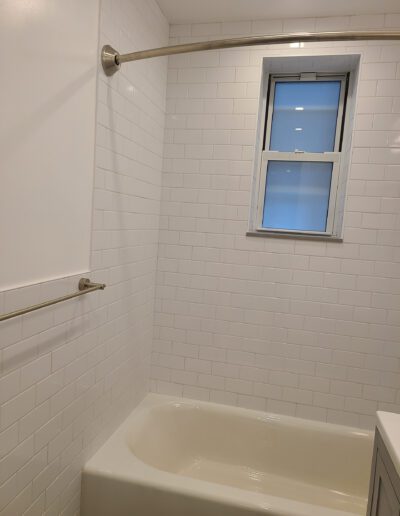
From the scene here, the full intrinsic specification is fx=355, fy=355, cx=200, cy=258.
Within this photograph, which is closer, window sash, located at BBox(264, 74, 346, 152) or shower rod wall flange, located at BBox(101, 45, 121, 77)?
shower rod wall flange, located at BBox(101, 45, 121, 77)

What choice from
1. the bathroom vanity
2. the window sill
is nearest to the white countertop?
the bathroom vanity

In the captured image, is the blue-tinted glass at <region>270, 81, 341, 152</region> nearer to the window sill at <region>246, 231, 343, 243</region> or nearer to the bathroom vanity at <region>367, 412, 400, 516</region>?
the window sill at <region>246, 231, 343, 243</region>

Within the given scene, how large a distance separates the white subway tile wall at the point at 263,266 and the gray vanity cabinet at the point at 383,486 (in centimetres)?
103

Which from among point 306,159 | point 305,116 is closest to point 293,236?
point 306,159

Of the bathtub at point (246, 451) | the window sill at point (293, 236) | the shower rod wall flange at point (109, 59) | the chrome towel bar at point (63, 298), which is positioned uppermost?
the shower rod wall flange at point (109, 59)

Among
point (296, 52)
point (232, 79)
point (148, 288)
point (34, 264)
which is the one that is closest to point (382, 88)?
point (296, 52)

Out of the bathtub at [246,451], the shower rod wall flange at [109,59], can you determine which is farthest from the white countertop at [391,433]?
the shower rod wall flange at [109,59]

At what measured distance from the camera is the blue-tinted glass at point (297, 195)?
236cm

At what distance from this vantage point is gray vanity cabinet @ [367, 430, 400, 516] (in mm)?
1035

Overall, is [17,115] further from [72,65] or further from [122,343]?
[122,343]

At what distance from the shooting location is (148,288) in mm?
2336

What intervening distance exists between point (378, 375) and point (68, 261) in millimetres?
1942

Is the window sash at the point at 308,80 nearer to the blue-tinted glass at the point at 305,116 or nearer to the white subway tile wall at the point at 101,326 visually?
the blue-tinted glass at the point at 305,116

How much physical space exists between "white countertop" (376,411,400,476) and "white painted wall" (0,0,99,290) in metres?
1.26
